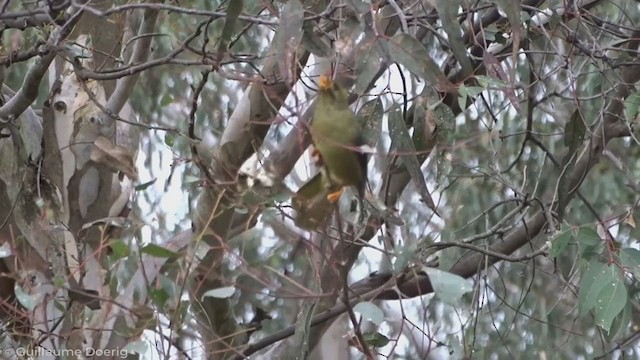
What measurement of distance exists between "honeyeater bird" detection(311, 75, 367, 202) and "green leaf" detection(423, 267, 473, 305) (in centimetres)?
16

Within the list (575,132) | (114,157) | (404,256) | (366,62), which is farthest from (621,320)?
(114,157)

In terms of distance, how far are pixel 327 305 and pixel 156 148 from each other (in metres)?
1.95

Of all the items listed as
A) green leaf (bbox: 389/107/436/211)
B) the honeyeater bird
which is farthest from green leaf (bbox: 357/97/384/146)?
the honeyeater bird

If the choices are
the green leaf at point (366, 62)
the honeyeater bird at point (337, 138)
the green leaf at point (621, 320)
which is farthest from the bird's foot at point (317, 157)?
the green leaf at point (621, 320)

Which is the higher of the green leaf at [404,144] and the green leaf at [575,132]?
the green leaf at [575,132]

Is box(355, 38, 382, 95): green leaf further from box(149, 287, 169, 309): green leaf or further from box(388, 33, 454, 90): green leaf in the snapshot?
box(149, 287, 169, 309): green leaf

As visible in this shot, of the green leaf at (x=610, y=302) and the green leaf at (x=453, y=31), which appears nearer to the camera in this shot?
the green leaf at (x=453, y=31)

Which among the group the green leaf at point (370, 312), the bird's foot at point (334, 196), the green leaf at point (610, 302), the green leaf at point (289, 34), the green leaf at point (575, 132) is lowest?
the green leaf at point (370, 312)

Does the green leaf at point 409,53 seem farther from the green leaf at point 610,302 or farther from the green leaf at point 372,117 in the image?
the green leaf at point 610,302

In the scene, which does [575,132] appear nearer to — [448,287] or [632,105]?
[632,105]

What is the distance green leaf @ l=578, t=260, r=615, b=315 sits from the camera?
151 centimetres

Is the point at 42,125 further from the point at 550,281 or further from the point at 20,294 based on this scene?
the point at 550,281

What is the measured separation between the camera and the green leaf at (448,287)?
42.4 inches

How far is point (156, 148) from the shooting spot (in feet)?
12.4
